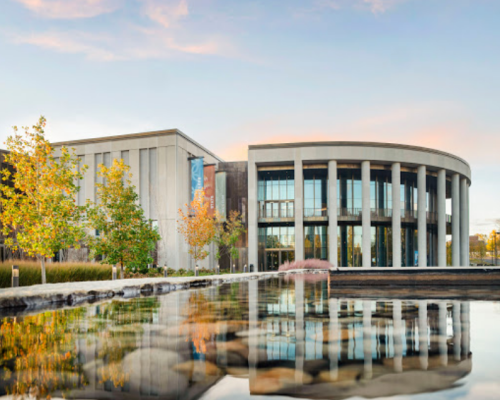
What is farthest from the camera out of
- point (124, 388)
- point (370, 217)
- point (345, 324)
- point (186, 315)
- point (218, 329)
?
point (370, 217)

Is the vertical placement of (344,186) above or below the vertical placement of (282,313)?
above

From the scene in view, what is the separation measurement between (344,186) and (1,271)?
4302cm

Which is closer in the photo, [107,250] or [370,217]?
[107,250]

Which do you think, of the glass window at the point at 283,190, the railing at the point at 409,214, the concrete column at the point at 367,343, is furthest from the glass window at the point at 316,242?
the concrete column at the point at 367,343

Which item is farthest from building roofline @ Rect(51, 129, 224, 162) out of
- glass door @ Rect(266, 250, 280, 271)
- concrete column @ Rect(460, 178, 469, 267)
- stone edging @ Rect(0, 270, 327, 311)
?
concrete column @ Rect(460, 178, 469, 267)

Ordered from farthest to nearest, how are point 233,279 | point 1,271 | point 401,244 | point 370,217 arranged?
point 401,244 → point 370,217 → point 233,279 → point 1,271

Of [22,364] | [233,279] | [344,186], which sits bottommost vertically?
[233,279]

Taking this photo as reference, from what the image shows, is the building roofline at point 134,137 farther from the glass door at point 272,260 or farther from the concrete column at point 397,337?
the concrete column at point 397,337

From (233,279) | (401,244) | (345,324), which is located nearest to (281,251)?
(401,244)

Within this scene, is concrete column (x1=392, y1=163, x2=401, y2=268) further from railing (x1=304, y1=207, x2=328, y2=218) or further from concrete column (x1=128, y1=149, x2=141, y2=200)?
concrete column (x1=128, y1=149, x2=141, y2=200)

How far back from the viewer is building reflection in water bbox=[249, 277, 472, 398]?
14.3 feet

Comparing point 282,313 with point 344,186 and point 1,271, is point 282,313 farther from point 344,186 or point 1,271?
point 344,186

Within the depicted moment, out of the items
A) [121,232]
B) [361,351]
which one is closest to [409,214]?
[121,232]

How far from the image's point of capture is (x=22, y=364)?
17.4 feet
